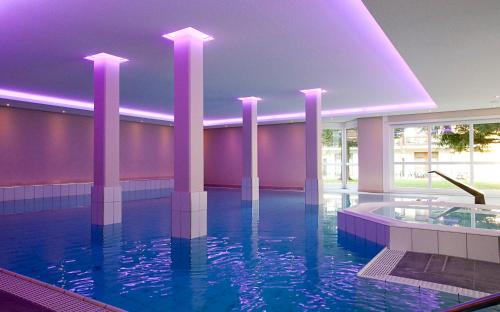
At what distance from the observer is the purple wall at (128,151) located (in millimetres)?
14797

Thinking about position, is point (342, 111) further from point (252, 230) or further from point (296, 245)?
point (296, 245)

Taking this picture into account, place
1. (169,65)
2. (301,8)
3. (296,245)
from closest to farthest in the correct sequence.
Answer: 1. (301,8)
2. (296,245)
3. (169,65)

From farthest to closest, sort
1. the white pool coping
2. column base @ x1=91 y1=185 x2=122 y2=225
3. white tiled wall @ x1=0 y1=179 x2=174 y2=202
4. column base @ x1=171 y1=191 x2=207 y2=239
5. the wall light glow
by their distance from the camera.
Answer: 1. white tiled wall @ x1=0 y1=179 x2=174 y2=202
2. the wall light glow
3. column base @ x1=91 y1=185 x2=122 y2=225
4. column base @ x1=171 y1=191 x2=207 y2=239
5. the white pool coping

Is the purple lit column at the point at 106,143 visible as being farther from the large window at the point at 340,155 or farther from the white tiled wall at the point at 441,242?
the large window at the point at 340,155

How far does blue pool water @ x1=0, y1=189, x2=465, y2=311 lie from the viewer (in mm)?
3699

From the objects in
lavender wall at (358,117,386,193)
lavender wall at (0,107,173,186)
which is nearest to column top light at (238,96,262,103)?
lavender wall at (358,117,386,193)

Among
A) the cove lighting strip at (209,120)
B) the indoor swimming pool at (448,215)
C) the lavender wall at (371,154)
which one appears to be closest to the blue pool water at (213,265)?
the indoor swimming pool at (448,215)

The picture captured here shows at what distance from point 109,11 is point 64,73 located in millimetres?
4889

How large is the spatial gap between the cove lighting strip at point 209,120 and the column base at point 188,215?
8951 millimetres

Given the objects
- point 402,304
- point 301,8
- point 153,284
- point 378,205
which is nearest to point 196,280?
point 153,284

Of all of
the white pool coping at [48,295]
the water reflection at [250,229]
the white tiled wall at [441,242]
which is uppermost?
the white tiled wall at [441,242]

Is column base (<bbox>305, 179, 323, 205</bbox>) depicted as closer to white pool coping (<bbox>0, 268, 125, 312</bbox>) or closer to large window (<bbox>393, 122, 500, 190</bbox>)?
large window (<bbox>393, 122, 500, 190</bbox>)

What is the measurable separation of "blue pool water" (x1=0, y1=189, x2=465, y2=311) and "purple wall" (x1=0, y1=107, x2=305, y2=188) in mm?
7013

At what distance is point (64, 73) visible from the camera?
988 cm
